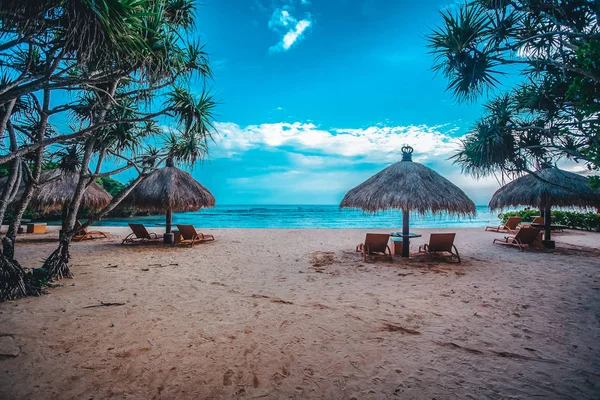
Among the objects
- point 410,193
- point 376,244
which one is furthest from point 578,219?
point 376,244

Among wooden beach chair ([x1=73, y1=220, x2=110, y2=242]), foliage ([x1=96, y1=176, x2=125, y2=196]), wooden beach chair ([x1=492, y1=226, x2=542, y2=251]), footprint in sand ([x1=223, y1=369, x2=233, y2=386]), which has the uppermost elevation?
foliage ([x1=96, y1=176, x2=125, y2=196])

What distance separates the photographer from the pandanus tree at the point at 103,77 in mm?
2943

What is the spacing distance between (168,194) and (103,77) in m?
6.58

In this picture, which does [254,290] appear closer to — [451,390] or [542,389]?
[451,390]

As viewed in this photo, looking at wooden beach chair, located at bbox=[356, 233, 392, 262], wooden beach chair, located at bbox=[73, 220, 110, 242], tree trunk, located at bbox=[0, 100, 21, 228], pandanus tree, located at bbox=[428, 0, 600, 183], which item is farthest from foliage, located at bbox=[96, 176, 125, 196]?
pandanus tree, located at bbox=[428, 0, 600, 183]

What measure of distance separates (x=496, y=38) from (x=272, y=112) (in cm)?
4358

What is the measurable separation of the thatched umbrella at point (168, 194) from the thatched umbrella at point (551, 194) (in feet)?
40.2

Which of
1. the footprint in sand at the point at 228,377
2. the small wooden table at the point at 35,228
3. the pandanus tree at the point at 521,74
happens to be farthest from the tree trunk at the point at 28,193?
the small wooden table at the point at 35,228

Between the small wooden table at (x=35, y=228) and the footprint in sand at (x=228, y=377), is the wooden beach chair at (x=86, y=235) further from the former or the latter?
the footprint in sand at (x=228, y=377)

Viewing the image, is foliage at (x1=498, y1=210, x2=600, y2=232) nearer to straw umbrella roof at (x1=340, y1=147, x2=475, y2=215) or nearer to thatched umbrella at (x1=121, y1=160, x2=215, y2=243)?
straw umbrella roof at (x1=340, y1=147, x2=475, y2=215)

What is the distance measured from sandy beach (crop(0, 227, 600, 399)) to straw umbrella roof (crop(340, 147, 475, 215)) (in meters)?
2.00

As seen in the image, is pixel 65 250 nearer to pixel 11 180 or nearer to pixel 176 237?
pixel 11 180

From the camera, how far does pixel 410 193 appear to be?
7543 millimetres

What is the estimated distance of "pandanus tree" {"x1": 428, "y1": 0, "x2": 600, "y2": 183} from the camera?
4.65 m
